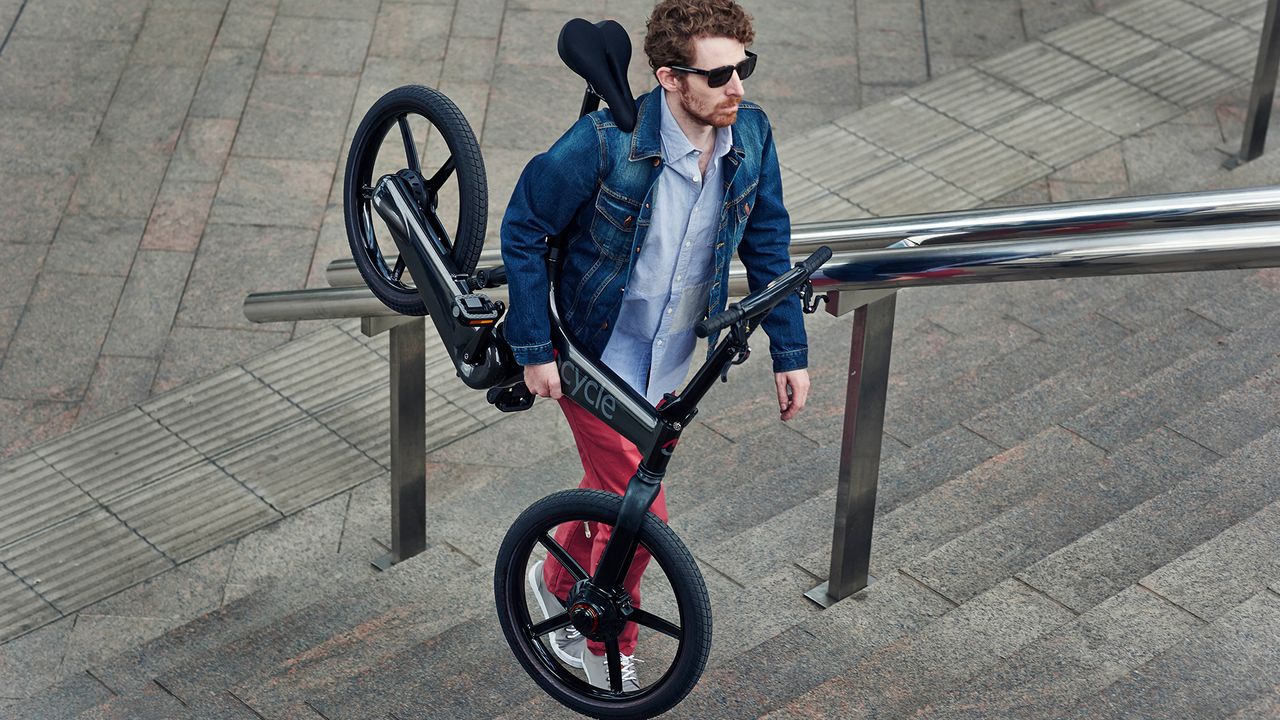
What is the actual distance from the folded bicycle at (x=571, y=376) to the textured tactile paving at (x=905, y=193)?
10.7 ft

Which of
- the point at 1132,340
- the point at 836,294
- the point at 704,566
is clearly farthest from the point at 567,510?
the point at 1132,340

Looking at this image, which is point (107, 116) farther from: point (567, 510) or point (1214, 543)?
point (1214, 543)

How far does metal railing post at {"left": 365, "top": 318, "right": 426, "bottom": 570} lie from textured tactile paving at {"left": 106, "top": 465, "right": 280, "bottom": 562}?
79 cm

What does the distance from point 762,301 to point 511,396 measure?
78 cm

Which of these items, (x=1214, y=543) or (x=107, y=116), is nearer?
(x=1214, y=543)

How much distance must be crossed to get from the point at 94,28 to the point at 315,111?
1.46 meters

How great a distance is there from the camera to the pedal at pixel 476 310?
3086mm

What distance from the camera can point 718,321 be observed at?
2.57m

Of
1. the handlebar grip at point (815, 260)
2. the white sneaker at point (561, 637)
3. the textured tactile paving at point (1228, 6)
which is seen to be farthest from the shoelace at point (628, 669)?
the textured tactile paving at point (1228, 6)

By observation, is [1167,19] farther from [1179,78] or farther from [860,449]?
[860,449]

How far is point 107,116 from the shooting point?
705 cm

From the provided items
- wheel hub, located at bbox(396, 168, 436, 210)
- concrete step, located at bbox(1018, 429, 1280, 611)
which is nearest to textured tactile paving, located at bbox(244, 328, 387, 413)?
wheel hub, located at bbox(396, 168, 436, 210)

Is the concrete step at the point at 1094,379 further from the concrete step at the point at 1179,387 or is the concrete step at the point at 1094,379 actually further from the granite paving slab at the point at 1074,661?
the granite paving slab at the point at 1074,661

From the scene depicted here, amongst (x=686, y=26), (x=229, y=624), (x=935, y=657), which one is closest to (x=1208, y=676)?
(x=935, y=657)
